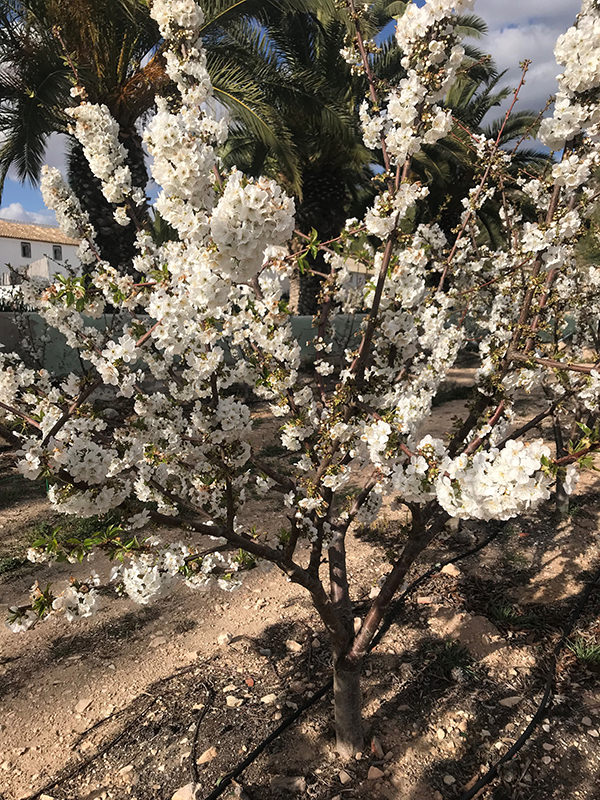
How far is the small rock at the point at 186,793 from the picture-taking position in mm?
2250

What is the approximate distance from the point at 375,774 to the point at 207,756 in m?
0.79

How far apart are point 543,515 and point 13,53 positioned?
828cm

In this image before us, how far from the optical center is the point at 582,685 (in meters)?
2.90

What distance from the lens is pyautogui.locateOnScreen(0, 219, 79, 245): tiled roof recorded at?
3108 cm

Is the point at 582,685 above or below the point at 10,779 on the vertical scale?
above

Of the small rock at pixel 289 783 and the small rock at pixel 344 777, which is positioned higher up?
the small rock at pixel 344 777

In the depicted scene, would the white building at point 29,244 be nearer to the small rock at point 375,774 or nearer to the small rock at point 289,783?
the small rock at point 289,783

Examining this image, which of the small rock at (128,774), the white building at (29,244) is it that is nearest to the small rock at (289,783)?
the small rock at (128,774)

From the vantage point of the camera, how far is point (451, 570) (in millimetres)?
4004

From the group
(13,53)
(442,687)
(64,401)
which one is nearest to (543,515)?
(442,687)

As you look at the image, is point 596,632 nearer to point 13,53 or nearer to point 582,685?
point 582,685

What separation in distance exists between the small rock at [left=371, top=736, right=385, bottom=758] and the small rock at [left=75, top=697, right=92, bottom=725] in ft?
5.03

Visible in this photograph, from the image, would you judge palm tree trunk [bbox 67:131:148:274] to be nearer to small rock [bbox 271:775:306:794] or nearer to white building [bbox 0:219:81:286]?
small rock [bbox 271:775:306:794]

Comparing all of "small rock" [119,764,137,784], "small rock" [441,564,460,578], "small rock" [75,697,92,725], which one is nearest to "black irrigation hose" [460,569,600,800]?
"small rock" [441,564,460,578]
